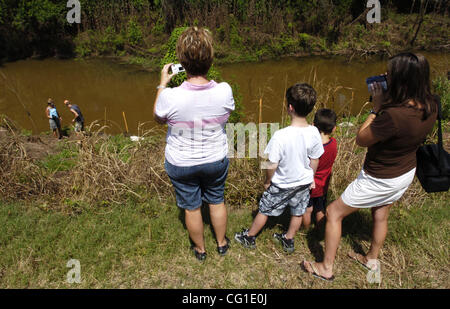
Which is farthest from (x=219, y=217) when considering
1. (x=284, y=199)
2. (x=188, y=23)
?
(x=188, y=23)

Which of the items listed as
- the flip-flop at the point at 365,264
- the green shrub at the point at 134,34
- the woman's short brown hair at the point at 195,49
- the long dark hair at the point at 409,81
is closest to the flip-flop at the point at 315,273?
the flip-flop at the point at 365,264

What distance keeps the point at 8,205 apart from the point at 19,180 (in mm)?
311

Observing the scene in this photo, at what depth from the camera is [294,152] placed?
6.82ft

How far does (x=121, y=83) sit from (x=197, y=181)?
401 inches

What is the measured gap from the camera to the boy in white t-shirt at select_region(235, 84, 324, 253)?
2025 millimetres

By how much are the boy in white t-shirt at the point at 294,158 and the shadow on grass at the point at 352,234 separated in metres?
0.38

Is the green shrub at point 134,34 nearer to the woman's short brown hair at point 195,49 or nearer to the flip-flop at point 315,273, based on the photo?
the woman's short brown hair at point 195,49

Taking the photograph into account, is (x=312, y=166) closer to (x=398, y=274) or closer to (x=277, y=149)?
(x=277, y=149)

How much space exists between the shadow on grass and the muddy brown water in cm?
464

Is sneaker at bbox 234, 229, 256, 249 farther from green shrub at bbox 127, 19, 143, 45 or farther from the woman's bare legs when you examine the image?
green shrub at bbox 127, 19, 143, 45

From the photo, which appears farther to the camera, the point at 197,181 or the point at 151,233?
the point at 151,233

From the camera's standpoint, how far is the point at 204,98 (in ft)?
5.96

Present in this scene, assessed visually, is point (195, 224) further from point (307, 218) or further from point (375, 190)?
point (375, 190)
